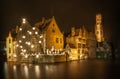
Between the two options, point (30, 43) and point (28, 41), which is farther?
point (28, 41)

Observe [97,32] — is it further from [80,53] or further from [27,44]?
[27,44]

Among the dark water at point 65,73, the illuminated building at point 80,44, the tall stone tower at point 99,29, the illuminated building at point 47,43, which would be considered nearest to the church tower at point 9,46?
the illuminated building at point 47,43

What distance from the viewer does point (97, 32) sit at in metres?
35.5

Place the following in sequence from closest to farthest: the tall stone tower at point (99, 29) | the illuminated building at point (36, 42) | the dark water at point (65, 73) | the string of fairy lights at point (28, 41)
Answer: the dark water at point (65, 73) < the illuminated building at point (36, 42) < the string of fairy lights at point (28, 41) < the tall stone tower at point (99, 29)

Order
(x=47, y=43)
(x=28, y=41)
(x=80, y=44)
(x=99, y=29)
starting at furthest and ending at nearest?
(x=99, y=29), (x=80, y=44), (x=47, y=43), (x=28, y=41)

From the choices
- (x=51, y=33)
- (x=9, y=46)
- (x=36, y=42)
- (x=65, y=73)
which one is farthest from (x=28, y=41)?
(x=65, y=73)

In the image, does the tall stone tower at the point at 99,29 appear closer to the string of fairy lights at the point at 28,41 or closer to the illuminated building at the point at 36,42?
the illuminated building at the point at 36,42

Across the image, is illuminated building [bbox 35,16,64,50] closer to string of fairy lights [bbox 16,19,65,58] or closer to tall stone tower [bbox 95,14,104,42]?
string of fairy lights [bbox 16,19,65,58]

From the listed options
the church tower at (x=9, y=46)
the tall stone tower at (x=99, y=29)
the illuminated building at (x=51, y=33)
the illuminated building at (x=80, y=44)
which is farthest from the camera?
the tall stone tower at (x=99, y=29)

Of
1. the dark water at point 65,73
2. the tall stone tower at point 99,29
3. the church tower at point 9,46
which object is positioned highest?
the tall stone tower at point 99,29

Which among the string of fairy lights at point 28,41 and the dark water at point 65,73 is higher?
the string of fairy lights at point 28,41

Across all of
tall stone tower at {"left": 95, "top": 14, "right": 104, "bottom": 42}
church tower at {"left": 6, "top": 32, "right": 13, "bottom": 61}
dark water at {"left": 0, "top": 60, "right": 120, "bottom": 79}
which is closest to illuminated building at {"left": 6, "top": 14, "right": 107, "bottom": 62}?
church tower at {"left": 6, "top": 32, "right": 13, "bottom": 61}

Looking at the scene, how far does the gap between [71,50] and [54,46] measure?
6.72 ft

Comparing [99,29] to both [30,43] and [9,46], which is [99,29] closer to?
[9,46]
